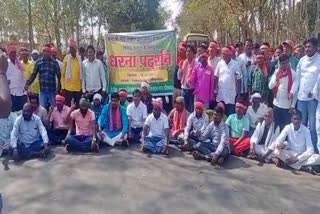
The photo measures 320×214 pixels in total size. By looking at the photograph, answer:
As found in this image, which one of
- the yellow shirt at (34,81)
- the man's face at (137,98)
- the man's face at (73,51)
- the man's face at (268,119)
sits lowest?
the man's face at (268,119)

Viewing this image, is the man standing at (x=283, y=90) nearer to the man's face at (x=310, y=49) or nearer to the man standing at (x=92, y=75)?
the man's face at (x=310, y=49)

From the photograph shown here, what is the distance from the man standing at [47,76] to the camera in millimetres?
8938

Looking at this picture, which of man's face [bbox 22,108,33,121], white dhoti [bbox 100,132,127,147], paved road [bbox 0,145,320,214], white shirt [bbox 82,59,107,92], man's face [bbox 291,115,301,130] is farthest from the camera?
white shirt [bbox 82,59,107,92]

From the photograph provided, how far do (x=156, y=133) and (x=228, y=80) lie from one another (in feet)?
5.35

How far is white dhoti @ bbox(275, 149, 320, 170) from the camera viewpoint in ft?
22.3

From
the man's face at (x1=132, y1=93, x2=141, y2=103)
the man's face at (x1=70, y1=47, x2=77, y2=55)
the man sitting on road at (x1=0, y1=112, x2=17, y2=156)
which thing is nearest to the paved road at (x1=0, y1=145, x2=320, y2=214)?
the man sitting on road at (x1=0, y1=112, x2=17, y2=156)

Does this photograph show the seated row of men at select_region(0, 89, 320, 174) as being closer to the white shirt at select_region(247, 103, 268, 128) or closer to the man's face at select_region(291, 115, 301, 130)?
the man's face at select_region(291, 115, 301, 130)

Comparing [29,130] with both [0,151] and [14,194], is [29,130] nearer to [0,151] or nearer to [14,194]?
[0,151]

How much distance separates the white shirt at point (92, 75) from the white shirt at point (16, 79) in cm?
117

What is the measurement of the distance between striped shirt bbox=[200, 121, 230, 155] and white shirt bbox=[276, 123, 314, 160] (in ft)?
2.80

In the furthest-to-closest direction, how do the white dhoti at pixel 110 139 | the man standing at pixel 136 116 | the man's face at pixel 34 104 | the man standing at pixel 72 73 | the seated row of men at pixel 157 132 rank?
1. the man standing at pixel 72 73
2. the man standing at pixel 136 116
3. the man's face at pixel 34 104
4. the white dhoti at pixel 110 139
5. the seated row of men at pixel 157 132

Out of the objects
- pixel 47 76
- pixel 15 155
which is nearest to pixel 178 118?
pixel 47 76

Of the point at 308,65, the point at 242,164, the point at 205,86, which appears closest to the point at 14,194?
the point at 242,164

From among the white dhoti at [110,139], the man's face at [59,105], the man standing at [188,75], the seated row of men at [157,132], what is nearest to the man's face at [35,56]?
the seated row of men at [157,132]
